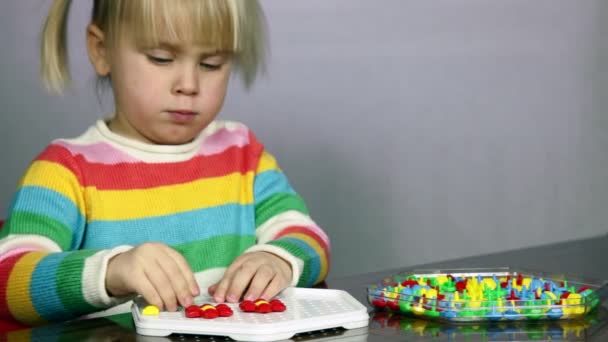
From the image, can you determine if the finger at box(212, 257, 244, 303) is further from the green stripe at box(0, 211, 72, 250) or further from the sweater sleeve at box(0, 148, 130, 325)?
the green stripe at box(0, 211, 72, 250)

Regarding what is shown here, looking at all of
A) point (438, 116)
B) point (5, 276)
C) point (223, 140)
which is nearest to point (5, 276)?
point (5, 276)

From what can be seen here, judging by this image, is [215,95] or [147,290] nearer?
[147,290]

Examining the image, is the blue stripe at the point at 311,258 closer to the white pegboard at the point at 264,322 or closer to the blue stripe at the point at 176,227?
the blue stripe at the point at 176,227

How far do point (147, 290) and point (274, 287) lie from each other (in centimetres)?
14

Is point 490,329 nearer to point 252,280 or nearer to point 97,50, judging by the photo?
point 252,280

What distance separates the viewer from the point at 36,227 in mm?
1062

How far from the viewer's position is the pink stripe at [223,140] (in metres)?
1.32

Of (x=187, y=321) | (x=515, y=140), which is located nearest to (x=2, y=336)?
(x=187, y=321)

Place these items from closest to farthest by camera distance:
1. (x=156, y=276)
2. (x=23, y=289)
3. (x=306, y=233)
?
(x=156, y=276)
(x=23, y=289)
(x=306, y=233)

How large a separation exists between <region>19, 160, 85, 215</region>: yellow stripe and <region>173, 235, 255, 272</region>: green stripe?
0.47ft

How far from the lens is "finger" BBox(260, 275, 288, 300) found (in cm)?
91

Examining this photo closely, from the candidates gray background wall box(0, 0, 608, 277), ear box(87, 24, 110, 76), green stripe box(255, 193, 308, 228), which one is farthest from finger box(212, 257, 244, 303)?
gray background wall box(0, 0, 608, 277)

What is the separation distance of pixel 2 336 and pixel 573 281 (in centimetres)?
53

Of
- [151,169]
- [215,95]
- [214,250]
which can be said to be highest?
[215,95]
